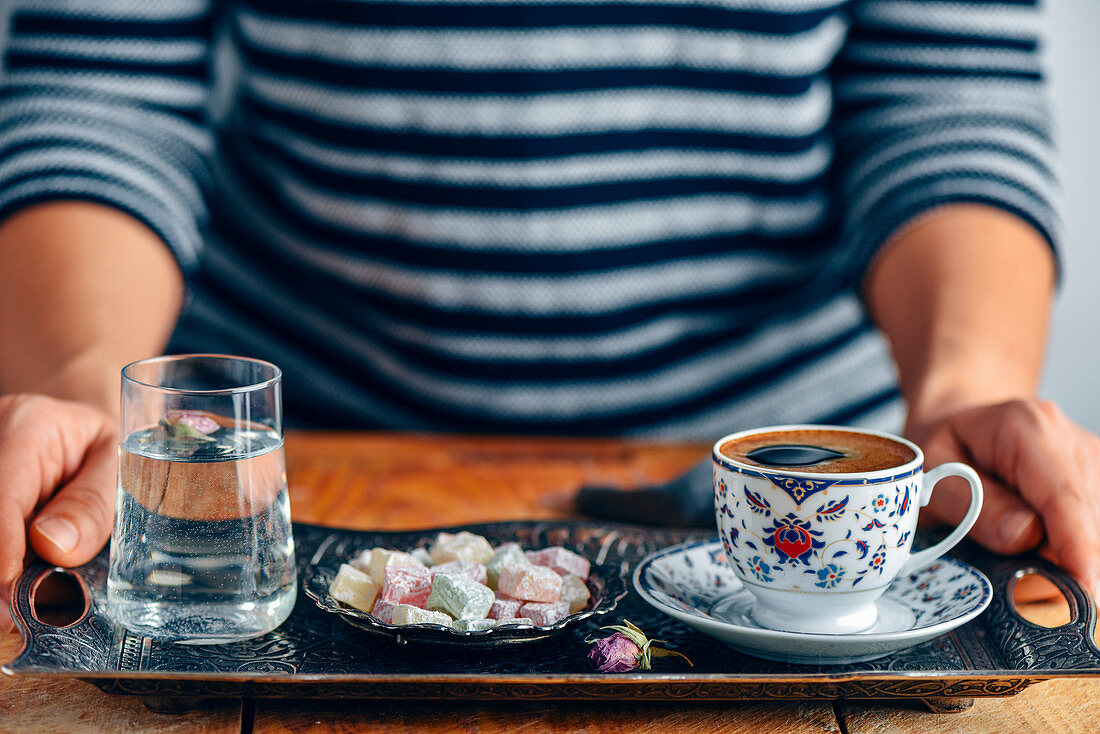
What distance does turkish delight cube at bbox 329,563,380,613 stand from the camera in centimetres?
59

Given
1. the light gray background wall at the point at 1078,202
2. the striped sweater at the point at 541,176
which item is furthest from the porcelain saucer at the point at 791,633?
the light gray background wall at the point at 1078,202

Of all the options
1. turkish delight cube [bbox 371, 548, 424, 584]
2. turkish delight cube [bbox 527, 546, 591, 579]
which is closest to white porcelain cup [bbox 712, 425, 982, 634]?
turkish delight cube [bbox 527, 546, 591, 579]

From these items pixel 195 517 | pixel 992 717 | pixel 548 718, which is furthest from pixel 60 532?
pixel 992 717

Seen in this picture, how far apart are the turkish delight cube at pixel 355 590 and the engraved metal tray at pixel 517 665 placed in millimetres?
19

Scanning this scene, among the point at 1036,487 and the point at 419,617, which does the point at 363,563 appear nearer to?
the point at 419,617

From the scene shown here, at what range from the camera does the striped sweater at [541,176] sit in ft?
3.57

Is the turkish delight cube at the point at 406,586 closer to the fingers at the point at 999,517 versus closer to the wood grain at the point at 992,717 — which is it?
the wood grain at the point at 992,717

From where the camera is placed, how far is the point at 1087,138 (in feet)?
6.28

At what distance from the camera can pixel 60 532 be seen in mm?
624

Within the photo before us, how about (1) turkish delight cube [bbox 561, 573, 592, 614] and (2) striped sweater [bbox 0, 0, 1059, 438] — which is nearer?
(1) turkish delight cube [bbox 561, 573, 592, 614]

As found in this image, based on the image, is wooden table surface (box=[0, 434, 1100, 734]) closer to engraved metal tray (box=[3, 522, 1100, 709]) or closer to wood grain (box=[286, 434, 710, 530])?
engraved metal tray (box=[3, 522, 1100, 709])

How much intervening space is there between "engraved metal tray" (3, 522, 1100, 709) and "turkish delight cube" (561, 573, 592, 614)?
15 millimetres

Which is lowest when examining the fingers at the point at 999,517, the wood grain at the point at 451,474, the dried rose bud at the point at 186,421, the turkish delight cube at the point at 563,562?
the wood grain at the point at 451,474

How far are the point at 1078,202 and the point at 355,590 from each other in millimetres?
1889
